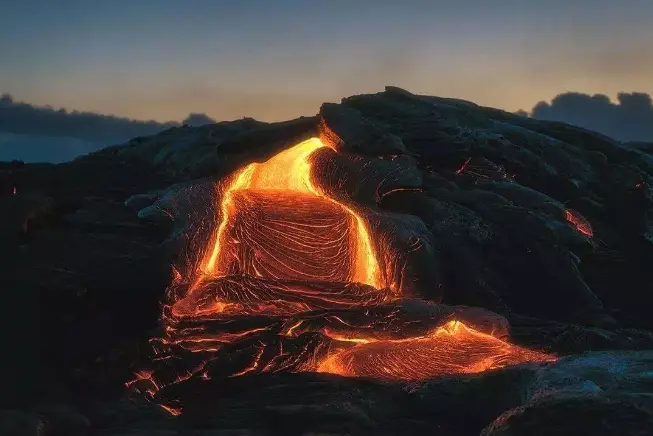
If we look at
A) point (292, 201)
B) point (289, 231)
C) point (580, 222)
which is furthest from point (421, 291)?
point (580, 222)

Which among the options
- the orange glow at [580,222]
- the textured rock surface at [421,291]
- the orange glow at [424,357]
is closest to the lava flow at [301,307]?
the orange glow at [424,357]

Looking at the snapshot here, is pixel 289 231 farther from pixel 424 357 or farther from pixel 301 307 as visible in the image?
pixel 424 357

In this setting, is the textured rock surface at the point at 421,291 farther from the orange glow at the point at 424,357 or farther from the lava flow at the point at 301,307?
the orange glow at the point at 424,357

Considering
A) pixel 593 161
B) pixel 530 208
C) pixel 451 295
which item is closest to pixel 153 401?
pixel 451 295

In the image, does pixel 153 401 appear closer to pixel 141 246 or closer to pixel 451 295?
pixel 141 246

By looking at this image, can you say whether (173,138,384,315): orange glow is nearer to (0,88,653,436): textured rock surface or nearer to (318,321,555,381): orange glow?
(0,88,653,436): textured rock surface

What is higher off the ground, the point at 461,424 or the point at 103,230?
the point at 103,230
